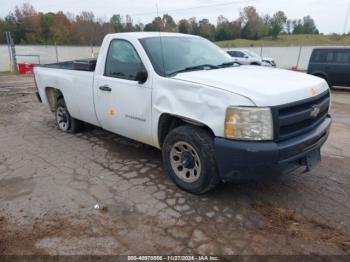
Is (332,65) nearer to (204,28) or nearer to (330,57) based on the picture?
(330,57)

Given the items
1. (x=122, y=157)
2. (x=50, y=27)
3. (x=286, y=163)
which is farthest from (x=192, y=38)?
(x=50, y=27)

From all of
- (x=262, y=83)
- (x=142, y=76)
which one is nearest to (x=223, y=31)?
(x=142, y=76)

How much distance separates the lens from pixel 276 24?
57.6m

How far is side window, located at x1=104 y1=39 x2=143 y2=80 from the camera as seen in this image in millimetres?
4159

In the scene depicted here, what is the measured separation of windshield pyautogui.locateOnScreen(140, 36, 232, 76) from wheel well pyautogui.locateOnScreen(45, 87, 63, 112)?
9.45ft

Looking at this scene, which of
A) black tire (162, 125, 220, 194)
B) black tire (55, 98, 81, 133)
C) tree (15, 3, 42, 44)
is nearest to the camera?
black tire (162, 125, 220, 194)

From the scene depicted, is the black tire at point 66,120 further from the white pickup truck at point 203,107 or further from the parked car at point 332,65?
the parked car at point 332,65

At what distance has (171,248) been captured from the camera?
9.21 ft

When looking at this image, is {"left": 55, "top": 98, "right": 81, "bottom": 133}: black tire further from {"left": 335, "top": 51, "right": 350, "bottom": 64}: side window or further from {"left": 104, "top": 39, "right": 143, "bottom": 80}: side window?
{"left": 335, "top": 51, "right": 350, "bottom": 64}: side window

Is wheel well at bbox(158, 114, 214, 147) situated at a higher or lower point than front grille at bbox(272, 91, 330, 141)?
lower

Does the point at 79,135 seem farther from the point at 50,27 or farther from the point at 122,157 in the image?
the point at 50,27

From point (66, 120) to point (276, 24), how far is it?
58.6 m

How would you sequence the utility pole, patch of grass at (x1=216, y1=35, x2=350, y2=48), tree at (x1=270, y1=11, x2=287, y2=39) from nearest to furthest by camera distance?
1. the utility pole
2. patch of grass at (x1=216, y1=35, x2=350, y2=48)
3. tree at (x1=270, y1=11, x2=287, y2=39)

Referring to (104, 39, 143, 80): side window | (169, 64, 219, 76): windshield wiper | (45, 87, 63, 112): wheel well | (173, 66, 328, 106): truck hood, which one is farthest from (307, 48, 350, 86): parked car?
(104, 39, 143, 80): side window
